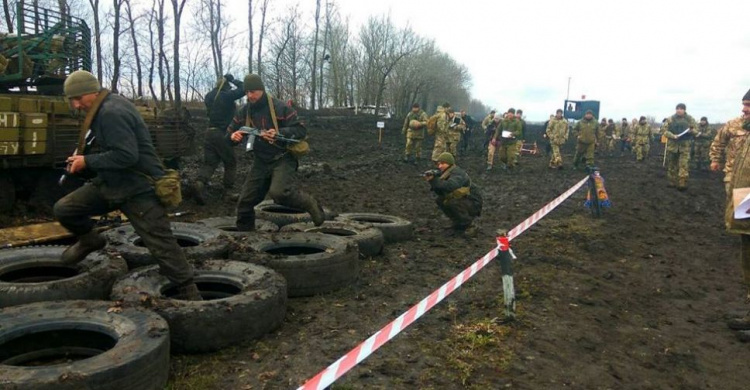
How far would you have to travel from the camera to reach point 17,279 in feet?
15.6

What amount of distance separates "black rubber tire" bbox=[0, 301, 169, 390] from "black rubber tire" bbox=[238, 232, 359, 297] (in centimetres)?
162

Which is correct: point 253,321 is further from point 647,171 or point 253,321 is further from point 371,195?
point 647,171

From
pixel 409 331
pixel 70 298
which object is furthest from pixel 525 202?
pixel 70 298

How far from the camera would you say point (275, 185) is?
6.09 m

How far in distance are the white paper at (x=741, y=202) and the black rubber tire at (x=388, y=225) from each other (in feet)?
13.2

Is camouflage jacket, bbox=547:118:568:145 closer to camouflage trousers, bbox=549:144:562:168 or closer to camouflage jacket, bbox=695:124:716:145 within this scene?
camouflage trousers, bbox=549:144:562:168

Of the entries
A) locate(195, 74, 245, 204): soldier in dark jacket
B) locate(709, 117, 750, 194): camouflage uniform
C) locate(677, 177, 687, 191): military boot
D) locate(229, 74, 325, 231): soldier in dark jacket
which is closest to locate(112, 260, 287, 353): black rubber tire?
locate(229, 74, 325, 231): soldier in dark jacket

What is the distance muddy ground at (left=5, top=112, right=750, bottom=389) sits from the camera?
3.69 meters

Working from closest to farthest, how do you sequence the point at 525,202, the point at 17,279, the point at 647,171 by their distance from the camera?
the point at 17,279 < the point at 525,202 < the point at 647,171

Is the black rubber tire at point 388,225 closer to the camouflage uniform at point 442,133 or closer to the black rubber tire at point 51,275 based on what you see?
the black rubber tire at point 51,275

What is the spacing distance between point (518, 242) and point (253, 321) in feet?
16.0

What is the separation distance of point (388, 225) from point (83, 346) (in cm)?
447

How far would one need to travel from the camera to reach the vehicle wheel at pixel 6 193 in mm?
7625

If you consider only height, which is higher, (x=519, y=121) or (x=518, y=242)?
(x=519, y=121)
